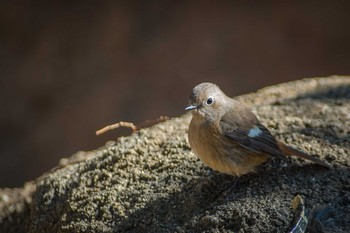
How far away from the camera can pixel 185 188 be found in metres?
4.75

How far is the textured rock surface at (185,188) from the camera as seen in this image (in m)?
4.31

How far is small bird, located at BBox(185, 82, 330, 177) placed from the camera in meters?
4.77

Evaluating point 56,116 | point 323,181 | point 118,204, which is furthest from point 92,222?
point 56,116

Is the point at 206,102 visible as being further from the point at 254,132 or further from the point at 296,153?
the point at 296,153

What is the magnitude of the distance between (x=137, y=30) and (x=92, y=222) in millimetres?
5156

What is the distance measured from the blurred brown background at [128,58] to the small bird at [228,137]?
403cm

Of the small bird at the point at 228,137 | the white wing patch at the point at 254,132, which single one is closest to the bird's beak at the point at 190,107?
the small bird at the point at 228,137

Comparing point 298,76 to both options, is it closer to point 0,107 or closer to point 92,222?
point 0,107

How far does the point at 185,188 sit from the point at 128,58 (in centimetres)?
495

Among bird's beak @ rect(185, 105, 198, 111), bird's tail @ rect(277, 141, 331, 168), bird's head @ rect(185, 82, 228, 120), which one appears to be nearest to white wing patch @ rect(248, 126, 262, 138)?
bird's tail @ rect(277, 141, 331, 168)

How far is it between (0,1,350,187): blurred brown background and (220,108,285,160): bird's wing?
4.12m

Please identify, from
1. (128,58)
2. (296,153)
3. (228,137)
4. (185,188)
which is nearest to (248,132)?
(228,137)

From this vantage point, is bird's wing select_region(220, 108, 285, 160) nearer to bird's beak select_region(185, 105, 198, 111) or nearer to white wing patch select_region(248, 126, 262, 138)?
white wing patch select_region(248, 126, 262, 138)

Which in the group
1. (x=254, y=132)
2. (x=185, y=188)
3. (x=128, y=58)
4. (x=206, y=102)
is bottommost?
(x=185, y=188)
